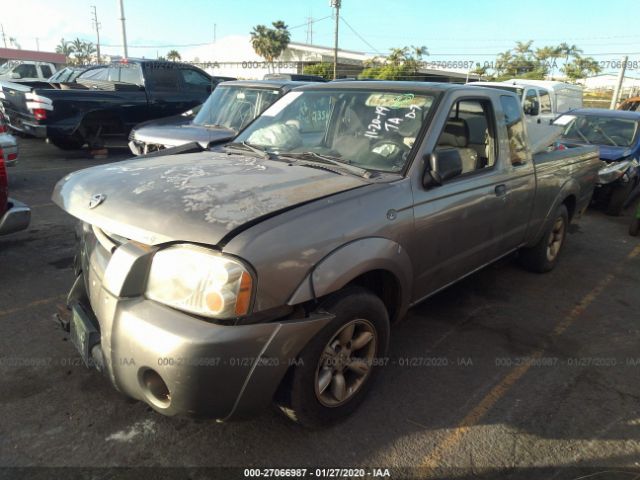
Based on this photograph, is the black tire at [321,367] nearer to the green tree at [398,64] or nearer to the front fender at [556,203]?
the front fender at [556,203]

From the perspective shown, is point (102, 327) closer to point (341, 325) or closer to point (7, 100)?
point (341, 325)

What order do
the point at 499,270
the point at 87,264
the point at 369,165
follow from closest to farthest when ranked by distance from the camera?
the point at 87,264, the point at 369,165, the point at 499,270

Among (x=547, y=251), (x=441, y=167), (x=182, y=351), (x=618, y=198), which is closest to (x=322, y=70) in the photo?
(x=618, y=198)

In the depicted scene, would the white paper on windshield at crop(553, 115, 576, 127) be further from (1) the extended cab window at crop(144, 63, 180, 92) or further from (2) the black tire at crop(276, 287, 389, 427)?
(1) the extended cab window at crop(144, 63, 180, 92)

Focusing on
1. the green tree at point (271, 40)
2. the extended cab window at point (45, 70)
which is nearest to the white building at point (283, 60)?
the green tree at point (271, 40)

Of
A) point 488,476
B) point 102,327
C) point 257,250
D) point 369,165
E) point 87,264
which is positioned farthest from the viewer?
point 369,165

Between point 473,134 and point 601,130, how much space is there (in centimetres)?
664

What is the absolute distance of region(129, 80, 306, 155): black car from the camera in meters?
7.09

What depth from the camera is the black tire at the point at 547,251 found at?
4812 millimetres

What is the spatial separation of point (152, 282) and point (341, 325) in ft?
3.03

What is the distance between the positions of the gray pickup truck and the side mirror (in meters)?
0.01

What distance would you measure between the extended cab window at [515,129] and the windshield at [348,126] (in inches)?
42.5

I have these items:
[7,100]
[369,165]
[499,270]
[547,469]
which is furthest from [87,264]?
[7,100]

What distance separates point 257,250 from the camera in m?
2.03
